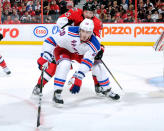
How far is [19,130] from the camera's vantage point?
229cm

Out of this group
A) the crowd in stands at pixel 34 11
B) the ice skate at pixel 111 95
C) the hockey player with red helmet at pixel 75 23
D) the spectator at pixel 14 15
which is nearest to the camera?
the hockey player with red helmet at pixel 75 23

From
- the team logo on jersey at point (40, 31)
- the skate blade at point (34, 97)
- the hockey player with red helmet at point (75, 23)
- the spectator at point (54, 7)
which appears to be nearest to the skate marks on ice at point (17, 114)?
the skate blade at point (34, 97)

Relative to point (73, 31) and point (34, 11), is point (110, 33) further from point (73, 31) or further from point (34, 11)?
point (73, 31)

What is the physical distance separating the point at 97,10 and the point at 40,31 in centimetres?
180

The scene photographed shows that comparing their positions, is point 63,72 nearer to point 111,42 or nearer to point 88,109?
point 88,109

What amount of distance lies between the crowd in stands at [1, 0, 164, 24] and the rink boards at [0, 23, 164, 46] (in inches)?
6.5

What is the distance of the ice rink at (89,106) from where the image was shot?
243 centimetres

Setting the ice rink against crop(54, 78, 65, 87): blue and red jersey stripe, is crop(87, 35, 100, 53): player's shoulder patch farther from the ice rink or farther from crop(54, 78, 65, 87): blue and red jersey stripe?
the ice rink

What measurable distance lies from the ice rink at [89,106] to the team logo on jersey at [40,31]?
12.7 feet

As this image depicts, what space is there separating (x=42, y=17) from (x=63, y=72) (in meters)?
6.35

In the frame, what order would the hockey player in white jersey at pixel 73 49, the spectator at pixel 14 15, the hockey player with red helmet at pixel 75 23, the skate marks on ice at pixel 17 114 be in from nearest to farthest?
the skate marks on ice at pixel 17 114 → the hockey player in white jersey at pixel 73 49 → the hockey player with red helmet at pixel 75 23 → the spectator at pixel 14 15

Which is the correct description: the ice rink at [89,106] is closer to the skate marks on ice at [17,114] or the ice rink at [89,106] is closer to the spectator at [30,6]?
the skate marks on ice at [17,114]

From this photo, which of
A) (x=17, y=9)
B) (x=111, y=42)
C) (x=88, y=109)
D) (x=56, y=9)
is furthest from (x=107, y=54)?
(x=88, y=109)

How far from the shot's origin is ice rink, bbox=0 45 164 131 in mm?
2426
